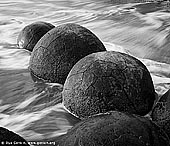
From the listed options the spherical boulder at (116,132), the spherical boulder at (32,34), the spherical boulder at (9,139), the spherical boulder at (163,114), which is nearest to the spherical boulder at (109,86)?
the spherical boulder at (163,114)

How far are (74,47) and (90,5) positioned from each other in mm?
9023

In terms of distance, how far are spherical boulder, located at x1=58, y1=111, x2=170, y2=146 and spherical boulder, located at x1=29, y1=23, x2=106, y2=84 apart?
7.94 ft

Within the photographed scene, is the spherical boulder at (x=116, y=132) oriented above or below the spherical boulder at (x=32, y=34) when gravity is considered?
above

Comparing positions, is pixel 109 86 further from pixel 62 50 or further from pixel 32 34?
pixel 32 34

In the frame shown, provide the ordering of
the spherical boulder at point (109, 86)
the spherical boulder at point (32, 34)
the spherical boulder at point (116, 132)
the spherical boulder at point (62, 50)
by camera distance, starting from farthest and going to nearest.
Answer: the spherical boulder at point (32, 34)
the spherical boulder at point (62, 50)
the spherical boulder at point (109, 86)
the spherical boulder at point (116, 132)

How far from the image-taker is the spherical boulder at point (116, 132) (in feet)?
10.3

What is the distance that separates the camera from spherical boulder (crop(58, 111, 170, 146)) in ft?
10.3

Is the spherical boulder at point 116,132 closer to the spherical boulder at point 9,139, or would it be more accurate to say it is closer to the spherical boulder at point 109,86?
the spherical boulder at point 9,139

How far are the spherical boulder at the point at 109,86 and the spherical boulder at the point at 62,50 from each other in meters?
0.82

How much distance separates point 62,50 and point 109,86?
1.38m

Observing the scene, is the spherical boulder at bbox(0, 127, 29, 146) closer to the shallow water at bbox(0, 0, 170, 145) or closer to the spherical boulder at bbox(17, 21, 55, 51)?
the shallow water at bbox(0, 0, 170, 145)

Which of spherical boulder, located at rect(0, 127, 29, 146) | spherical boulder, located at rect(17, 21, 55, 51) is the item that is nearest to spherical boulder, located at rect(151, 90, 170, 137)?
spherical boulder, located at rect(0, 127, 29, 146)

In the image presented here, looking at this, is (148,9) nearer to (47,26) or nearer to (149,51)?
(149,51)

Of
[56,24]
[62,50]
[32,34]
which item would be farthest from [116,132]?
[56,24]
